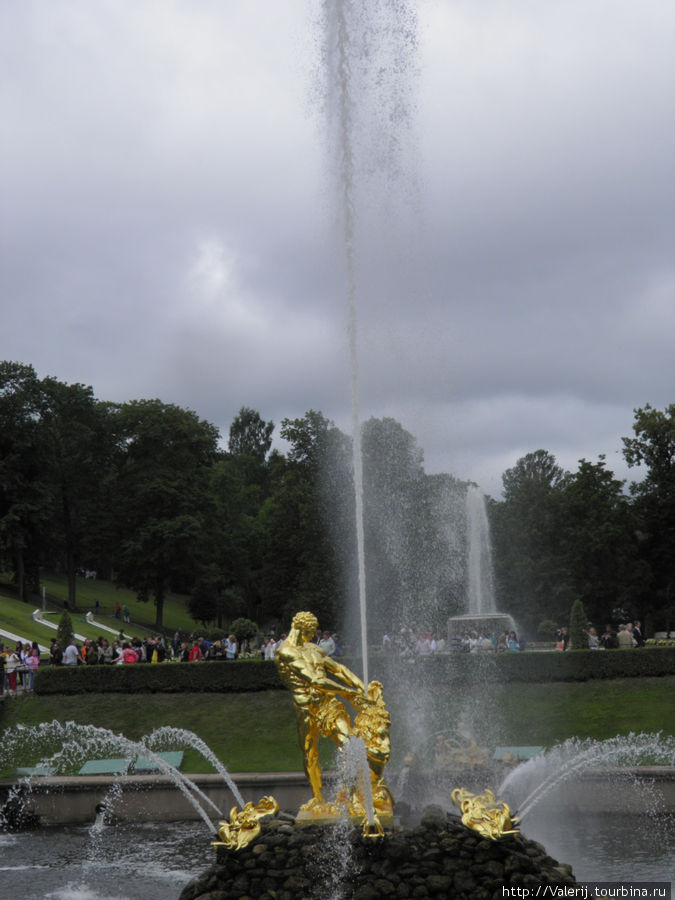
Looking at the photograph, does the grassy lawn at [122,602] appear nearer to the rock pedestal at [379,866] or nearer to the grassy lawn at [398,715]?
the grassy lawn at [398,715]

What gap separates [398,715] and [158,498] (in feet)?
123

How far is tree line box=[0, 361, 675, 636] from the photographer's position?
47.2 m

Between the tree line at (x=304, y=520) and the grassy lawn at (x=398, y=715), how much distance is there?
53.2 feet

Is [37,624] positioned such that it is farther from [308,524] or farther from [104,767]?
[104,767]

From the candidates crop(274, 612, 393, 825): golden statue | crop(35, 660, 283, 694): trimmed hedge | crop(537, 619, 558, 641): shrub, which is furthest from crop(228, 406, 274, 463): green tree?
crop(274, 612, 393, 825): golden statue

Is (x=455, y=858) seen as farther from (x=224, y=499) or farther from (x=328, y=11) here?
(x=224, y=499)

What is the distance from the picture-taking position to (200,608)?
217 ft

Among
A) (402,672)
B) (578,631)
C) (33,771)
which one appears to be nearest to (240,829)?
(33,771)

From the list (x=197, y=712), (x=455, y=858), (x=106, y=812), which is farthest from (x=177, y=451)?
(x=455, y=858)

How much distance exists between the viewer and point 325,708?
13.6 metres

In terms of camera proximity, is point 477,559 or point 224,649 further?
point 477,559

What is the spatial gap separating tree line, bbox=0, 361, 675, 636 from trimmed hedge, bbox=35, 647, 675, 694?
15050mm

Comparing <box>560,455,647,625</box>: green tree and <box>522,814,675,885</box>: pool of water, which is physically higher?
<box>560,455,647,625</box>: green tree

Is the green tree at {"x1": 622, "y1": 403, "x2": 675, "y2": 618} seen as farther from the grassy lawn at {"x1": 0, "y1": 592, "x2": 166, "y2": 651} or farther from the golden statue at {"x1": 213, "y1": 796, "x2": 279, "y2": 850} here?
the golden statue at {"x1": 213, "y1": 796, "x2": 279, "y2": 850}
